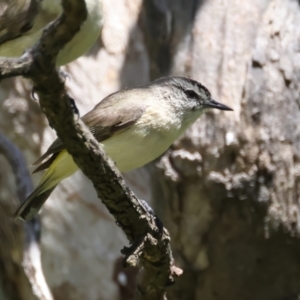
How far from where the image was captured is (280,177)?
526 cm

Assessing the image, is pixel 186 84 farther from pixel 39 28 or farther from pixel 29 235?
pixel 29 235

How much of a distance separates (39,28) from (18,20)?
0.65 ft

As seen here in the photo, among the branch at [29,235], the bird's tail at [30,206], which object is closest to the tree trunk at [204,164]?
the branch at [29,235]

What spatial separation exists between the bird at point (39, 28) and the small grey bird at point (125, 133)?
383 millimetres

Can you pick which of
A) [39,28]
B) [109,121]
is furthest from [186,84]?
[39,28]

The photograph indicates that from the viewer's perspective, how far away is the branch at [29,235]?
4574 mm

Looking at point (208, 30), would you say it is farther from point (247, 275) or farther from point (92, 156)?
point (92, 156)

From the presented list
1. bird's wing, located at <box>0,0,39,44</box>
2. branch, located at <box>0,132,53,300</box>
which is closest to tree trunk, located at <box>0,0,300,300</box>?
branch, located at <box>0,132,53,300</box>

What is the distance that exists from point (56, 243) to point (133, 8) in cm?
227

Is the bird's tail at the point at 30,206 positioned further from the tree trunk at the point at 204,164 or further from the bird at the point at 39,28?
the tree trunk at the point at 204,164

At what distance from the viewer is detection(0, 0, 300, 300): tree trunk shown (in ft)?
16.9

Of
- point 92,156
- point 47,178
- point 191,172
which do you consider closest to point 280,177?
point 191,172

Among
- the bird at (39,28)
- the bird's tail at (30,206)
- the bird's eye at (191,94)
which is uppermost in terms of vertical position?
the bird at (39,28)

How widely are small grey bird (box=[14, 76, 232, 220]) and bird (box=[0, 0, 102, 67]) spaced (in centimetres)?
38
